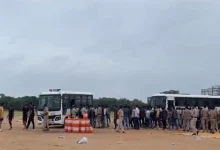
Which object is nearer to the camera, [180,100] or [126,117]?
[126,117]

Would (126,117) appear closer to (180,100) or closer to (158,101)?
(158,101)

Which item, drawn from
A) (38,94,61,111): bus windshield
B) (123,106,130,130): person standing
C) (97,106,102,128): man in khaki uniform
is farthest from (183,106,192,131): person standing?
(38,94,61,111): bus windshield

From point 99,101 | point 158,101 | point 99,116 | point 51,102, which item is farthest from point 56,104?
point 99,101

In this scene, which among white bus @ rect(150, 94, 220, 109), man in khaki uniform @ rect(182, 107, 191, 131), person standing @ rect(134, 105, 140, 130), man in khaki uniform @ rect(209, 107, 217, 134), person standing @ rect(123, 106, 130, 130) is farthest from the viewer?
white bus @ rect(150, 94, 220, 109)

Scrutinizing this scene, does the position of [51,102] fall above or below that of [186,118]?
above

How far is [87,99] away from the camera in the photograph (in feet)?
103

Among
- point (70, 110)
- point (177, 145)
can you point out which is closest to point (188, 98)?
point (70, 110)

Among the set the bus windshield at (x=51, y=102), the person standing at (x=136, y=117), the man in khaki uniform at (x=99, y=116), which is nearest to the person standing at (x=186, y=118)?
the person standing at (x=136, y=117)

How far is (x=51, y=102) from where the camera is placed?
92.2 ft

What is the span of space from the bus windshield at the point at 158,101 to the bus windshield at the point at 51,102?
36.7ft

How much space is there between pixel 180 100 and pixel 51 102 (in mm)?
13137

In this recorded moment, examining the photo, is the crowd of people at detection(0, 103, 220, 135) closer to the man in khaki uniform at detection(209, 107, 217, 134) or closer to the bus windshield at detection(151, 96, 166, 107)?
the man in khaki uniform at detection(209, 107, 217, 134)

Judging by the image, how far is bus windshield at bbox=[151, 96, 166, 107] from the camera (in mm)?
36763

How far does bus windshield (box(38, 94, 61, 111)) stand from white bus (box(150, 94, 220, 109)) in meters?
11.3
